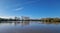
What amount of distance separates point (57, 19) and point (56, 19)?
1.77 ft

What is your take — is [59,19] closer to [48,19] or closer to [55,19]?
[55,19]

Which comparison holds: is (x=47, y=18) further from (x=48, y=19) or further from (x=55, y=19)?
(x=55, y=19)

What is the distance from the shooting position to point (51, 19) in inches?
2023

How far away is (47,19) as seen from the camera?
170 ft

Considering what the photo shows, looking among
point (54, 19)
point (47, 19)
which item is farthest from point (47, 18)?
point (54, 19)

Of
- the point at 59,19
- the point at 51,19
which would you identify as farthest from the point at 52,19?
the point at 59,19

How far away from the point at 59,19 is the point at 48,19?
6.09 m

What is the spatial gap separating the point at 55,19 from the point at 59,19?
2160mm

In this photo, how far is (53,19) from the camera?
50812mm

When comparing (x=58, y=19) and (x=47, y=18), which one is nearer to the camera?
(x=58, y=19)

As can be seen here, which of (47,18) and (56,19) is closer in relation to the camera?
(56,19)

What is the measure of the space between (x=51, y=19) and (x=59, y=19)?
14.6 feet

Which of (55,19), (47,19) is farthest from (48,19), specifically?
(55,19)

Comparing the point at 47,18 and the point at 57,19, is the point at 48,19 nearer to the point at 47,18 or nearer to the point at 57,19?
the point at 47,18
